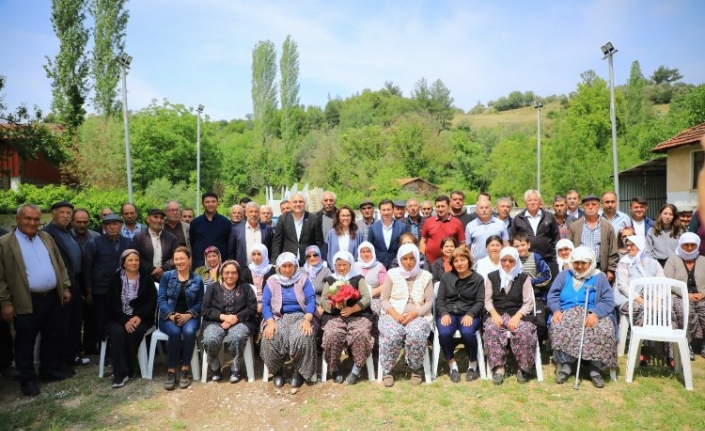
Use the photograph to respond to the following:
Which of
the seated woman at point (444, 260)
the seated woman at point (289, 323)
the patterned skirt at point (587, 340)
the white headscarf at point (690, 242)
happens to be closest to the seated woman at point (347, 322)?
the seated woman at point (289, 323)

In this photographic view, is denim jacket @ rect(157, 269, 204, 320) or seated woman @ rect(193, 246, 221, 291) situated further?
seated woman @ rect(193, 246, 221, 291)

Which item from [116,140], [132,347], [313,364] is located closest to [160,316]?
[132,347]

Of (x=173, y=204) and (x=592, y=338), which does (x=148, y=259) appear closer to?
(x=173, y=204)

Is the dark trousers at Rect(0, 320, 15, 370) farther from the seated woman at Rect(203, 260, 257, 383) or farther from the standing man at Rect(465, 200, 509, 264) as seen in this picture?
the standing man at Rect(465, 200, 509, 264)

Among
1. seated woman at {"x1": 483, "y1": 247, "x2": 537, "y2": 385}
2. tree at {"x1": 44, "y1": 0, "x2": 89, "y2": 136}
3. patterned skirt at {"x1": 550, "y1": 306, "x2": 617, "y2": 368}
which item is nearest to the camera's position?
patterned skirt at {"x1": 550, "y1": 306, "x2": 617, "y2": 368}

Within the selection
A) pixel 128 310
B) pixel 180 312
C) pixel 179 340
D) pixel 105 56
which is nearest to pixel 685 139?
pixel 180 312

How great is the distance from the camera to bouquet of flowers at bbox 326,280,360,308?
5.34 m

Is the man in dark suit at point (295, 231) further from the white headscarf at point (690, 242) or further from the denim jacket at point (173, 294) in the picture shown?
the white headscarf at point (690, 242)

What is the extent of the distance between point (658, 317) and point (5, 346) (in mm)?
7282

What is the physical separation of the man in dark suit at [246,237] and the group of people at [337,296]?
320 mm

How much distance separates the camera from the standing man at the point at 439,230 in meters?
6.53

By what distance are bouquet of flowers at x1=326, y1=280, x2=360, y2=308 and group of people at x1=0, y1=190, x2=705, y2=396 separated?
0.02m

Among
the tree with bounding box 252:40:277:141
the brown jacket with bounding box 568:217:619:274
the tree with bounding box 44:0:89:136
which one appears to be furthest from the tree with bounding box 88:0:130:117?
the brown jacket with bounding box 568:217:619:274

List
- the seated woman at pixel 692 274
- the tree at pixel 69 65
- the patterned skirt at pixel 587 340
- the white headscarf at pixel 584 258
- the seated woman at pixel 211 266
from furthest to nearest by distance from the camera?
the tree at pixel 69 65 → the seated woman at pixel 211 266 → the seated woman at pixel 692 274 → the white headscarf at pixel 584 258 → the patterned skirt at pixel 587 340
